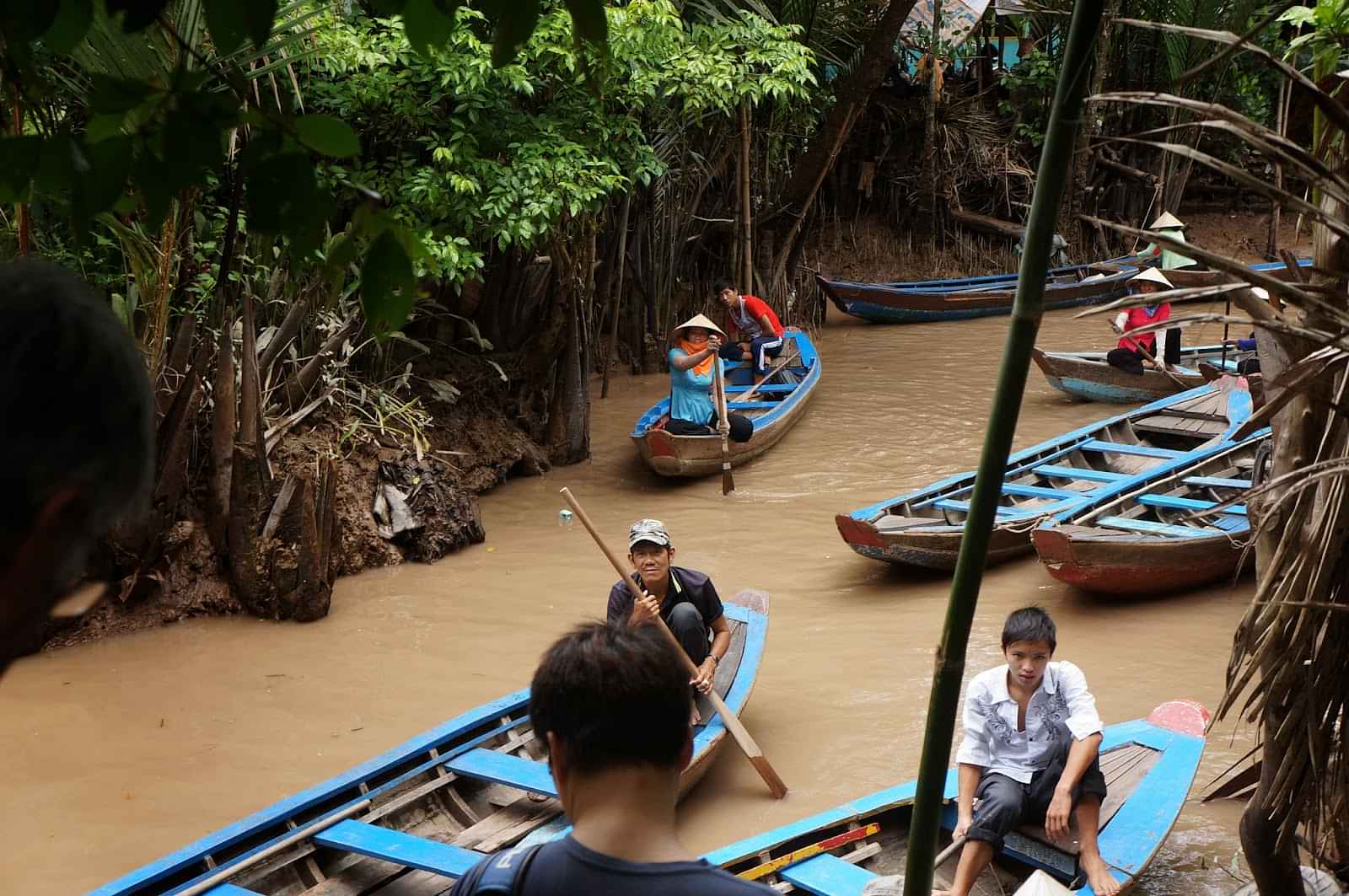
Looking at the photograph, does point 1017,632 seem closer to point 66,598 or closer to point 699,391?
point 66,598

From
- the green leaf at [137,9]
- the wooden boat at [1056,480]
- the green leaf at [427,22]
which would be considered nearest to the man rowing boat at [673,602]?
the wooden boat at [1056,480]

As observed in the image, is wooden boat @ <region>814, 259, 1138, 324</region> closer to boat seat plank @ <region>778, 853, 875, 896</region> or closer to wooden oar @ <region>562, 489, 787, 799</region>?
wooden oar @ <region>562, 489, 787, 799</region>

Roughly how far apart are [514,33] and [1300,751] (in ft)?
6.85

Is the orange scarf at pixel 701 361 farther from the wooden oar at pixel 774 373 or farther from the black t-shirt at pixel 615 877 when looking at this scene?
the black t-shirt at pixel 615 877

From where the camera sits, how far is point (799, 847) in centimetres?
393

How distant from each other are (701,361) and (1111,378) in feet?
13.2

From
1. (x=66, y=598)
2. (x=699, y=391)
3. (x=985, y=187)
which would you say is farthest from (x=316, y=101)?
(x=985, y=187)

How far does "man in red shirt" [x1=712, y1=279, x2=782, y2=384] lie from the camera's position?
1109 cm

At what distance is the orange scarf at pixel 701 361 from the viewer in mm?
9039

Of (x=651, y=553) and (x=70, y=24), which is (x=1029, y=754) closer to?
(x=651, y=553)

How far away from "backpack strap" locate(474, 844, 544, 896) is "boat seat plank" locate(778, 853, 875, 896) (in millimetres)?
2353

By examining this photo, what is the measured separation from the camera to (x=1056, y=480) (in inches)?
320

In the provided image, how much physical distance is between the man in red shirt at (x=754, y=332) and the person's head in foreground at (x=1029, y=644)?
24.4 ft

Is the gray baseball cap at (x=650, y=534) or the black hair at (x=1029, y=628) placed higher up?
the black hair at (x=1029, y=628)
